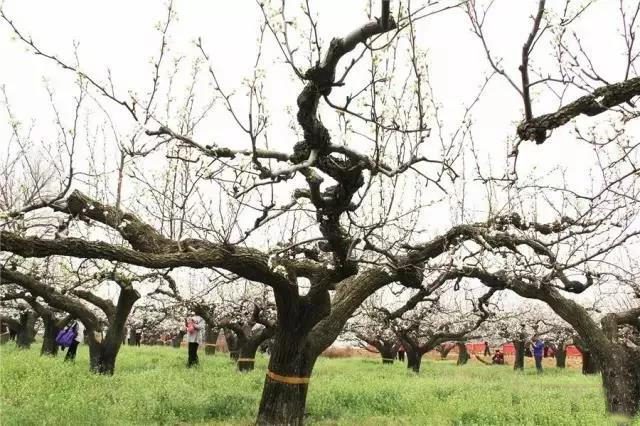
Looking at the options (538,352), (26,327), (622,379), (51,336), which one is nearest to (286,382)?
(622,379)

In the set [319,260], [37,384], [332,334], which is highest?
[319,260]

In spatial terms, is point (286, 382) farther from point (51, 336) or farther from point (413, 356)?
point (413, 356)

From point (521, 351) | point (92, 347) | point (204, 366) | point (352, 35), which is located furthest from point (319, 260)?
point (521, 351)

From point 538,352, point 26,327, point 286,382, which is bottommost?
point 286,382

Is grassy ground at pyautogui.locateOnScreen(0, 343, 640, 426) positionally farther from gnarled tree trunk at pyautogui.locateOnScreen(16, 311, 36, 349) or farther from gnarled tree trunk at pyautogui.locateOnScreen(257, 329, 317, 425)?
gnarled tree trunk at pyautogui.locateOnScreen(16, 311, 36, 349)

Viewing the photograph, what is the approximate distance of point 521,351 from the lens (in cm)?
3516

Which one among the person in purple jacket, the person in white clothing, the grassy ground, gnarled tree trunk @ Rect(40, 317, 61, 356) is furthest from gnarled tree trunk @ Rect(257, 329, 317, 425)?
the person in purple jacket

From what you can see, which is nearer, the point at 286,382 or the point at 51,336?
the point at 286,382

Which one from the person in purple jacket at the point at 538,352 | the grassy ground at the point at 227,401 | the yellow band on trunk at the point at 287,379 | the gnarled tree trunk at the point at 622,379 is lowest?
the grassy ground at the point at 227,401

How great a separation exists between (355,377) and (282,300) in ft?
37.5

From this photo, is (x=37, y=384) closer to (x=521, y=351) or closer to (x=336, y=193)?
(x=336, y=193)

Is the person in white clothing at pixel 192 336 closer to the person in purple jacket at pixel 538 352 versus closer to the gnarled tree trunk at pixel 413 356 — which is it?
the gnarled tree trunk at pixel 413 356

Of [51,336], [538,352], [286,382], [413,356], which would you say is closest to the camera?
[286,382]

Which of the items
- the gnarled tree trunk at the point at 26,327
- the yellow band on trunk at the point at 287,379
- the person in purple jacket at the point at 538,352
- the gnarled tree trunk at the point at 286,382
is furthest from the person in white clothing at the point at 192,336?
the person in purple jacket at the point at 538,352
